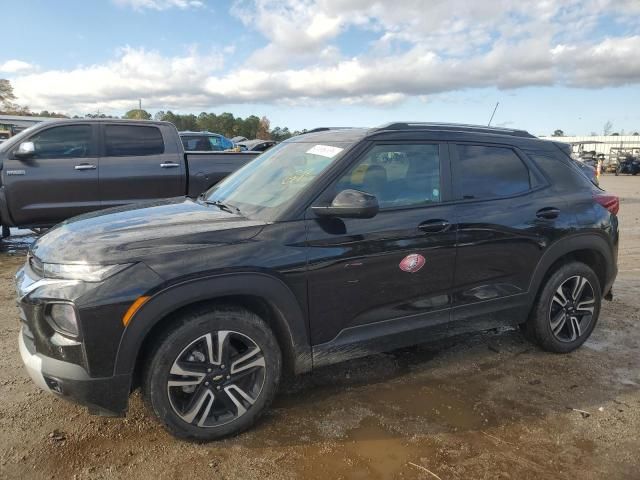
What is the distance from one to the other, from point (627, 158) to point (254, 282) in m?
38.6

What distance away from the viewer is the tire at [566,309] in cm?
404

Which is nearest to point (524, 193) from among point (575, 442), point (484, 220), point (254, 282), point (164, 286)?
point (484, 220)

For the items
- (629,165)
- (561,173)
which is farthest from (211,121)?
(561,173)

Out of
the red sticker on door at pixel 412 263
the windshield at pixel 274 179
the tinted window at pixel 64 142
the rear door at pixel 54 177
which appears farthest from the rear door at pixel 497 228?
the tinted window at pixel 64 142

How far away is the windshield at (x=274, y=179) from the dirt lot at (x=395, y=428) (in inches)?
51.7

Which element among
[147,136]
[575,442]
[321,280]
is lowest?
[575,442]

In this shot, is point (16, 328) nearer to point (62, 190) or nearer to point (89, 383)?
point (89, 383)

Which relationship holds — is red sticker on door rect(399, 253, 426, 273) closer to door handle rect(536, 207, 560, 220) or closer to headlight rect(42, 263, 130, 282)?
door handle rect(536, 207, 560, 220)

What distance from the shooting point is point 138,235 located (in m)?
2.81

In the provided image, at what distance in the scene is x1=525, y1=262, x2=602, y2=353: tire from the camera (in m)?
4.04

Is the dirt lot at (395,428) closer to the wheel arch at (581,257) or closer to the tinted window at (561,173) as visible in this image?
the wheel arch at (581,257)

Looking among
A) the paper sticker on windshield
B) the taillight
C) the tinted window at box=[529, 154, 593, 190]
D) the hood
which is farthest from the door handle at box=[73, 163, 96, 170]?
the taillight

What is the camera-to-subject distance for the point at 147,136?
7.79m

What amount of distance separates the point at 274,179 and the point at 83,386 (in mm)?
1765
